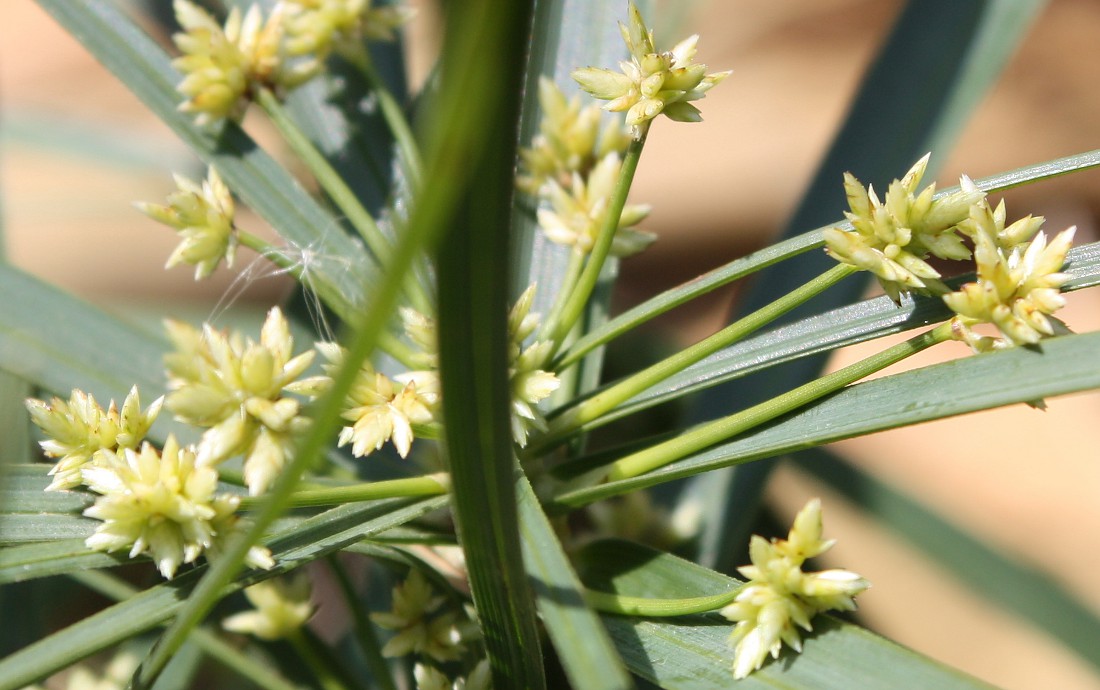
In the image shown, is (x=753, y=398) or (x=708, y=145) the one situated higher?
(x=708, y=145)

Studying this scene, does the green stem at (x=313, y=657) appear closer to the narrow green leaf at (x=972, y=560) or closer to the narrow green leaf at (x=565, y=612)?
the narrow green leaf at (x=565, y=612)

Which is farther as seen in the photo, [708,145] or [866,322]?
[708,145]

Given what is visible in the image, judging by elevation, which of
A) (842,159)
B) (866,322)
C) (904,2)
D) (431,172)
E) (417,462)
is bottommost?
(417,462)

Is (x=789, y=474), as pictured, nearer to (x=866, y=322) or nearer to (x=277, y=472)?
(x=866, y=322)

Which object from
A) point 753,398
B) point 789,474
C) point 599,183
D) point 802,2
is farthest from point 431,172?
point 802,2

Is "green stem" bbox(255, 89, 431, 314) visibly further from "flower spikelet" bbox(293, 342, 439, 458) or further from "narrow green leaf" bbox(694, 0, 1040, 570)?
"narrow green leaf" bbox(694, 0, 1040, 570)

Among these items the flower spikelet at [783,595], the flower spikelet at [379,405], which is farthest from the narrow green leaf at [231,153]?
the flower spikelet at [783,595]
